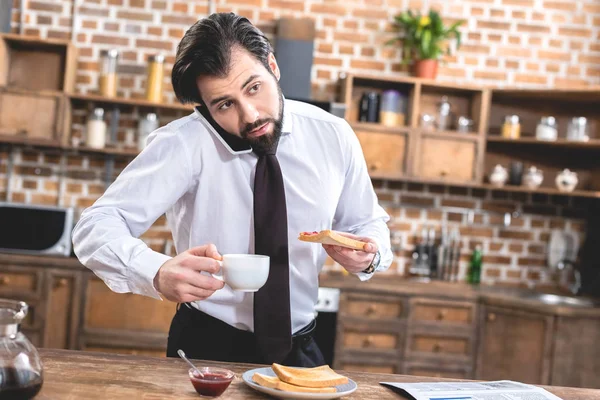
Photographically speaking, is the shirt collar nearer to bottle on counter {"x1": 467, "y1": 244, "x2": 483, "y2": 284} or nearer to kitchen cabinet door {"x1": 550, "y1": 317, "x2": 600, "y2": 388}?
kitchen cabinet door {"x1": 550, "y1": 317, "x2": 600, "y2": 388}

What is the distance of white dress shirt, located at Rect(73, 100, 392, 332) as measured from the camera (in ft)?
5.91

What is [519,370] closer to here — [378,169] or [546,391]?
[378,169]

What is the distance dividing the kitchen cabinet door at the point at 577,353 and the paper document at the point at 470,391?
6.49 feet

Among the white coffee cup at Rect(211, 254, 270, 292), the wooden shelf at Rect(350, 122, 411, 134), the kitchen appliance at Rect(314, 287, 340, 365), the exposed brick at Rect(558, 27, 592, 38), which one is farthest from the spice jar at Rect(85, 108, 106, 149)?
the exposed brick at Rect(558, 27, 592, 38)

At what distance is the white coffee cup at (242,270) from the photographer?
57.6 inches

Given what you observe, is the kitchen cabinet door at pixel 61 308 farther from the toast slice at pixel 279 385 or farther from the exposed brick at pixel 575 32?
the exposed brick at pixel 575 32

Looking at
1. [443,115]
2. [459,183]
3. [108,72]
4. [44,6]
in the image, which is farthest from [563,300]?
[44,6]

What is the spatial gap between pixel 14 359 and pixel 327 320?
102 inches

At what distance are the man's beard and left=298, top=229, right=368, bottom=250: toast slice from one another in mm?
310

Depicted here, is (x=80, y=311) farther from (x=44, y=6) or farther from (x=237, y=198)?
(x=237, y=198)

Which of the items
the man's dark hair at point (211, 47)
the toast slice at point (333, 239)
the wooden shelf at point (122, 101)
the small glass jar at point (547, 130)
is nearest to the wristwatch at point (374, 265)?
the toast slice at point (333, 239)

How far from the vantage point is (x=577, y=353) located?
11.7 feet

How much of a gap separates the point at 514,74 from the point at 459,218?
1.01 meters

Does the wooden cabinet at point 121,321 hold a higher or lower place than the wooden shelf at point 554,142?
lower
